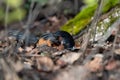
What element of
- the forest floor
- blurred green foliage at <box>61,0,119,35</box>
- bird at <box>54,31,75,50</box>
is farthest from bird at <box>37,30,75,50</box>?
the forest floor

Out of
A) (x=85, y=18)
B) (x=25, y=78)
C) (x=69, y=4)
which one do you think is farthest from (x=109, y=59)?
(x=69, y=4)

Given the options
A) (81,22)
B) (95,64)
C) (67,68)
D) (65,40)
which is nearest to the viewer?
(67,68)

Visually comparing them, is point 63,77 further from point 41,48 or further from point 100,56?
point 41,48

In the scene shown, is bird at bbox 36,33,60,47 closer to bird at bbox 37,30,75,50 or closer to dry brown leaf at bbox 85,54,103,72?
bird at bbox 37,30,75,50

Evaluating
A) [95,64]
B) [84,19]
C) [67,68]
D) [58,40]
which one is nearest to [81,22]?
[84,19]

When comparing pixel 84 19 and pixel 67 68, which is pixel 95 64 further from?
pixel 84 19

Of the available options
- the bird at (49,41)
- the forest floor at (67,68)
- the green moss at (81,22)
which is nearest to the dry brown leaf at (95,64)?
the forest floor at (67,68)

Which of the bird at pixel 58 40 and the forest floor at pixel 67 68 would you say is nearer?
the forest floor at pixel 67 68

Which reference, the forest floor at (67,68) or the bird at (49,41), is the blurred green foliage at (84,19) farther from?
the forest floor at (67,68)

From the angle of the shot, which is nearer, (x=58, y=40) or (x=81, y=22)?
(x=58, y=40)
